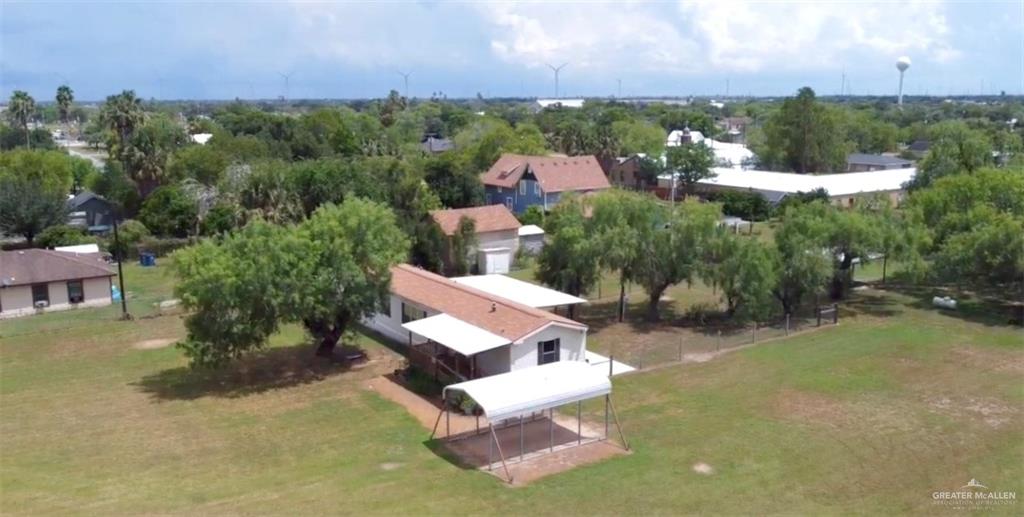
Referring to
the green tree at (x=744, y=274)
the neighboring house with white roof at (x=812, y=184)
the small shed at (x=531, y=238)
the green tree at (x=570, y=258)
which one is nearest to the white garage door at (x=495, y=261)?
the small shed at (x=531, y=238)

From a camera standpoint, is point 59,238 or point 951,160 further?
point 951,160

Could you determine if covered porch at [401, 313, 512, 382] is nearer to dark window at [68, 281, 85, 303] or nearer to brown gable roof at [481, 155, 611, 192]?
dark window at [68, 281, 85, 303]

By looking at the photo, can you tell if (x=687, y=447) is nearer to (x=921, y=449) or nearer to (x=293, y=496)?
(x=921, y=449)

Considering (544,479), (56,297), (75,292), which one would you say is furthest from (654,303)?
(56,297)

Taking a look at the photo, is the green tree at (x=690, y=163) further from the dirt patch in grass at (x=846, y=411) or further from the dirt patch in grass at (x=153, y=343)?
the dirt patch in grass at (x=153, y=343)

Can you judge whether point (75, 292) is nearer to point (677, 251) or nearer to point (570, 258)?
point (570, 258)

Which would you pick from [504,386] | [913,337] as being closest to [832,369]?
[913,337]
